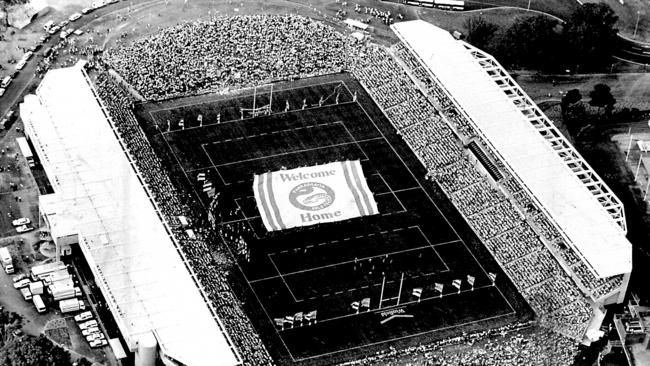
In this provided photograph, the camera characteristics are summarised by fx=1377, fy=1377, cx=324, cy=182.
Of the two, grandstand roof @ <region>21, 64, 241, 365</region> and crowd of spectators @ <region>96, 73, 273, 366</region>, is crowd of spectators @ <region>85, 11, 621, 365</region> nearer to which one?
crowd of spectators @ <region>96, 73, 273, 366</region>

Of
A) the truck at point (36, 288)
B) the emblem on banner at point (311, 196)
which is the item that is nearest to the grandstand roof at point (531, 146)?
the emblem on banner at point (311, 196)

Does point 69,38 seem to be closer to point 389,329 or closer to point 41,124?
point 41,124

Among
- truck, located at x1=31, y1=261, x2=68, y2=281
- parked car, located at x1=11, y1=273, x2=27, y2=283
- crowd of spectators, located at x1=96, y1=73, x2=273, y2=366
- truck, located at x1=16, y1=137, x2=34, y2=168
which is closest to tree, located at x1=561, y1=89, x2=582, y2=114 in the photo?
crowd of spectators, located at x1=96, y1=73, x2=273, y2=366

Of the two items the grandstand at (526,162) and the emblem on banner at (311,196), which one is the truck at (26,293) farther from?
the grandstand at (526,162)

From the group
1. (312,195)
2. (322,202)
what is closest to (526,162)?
(322,202)

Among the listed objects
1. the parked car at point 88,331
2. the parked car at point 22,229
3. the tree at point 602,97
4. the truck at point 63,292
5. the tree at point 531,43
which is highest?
the tree at point 531,43

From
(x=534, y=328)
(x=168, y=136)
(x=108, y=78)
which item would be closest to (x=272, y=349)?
(x=534, y=328)

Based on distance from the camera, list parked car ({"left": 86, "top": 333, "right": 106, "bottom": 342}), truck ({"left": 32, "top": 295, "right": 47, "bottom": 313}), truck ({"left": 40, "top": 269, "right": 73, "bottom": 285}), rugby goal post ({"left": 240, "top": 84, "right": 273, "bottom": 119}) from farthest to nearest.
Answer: rugby goal post ({"left": 240, "top": 84, "right": 273, "bottom": 119}), truck ({"left": 40, "top": 269, "right": 73, "bottom": 285}), truck ({"left": 32, "top": 295, "right": 47, "bottom": 313}), parked car ({"left": 86, "top": 333, "right": 106, "bottom": 342})
